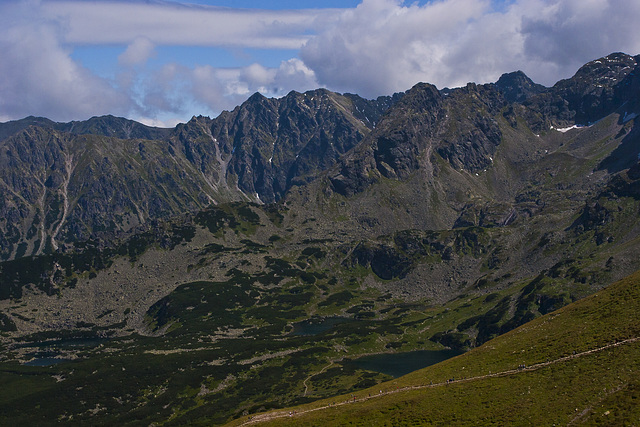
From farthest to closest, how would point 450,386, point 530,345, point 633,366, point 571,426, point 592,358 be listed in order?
point 530,345
point 450,386
point 592,358
point 633,366
point 571,426

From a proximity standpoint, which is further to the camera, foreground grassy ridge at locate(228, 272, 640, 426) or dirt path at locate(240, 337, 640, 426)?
dirt path at locate(240, 337, 640, 426)

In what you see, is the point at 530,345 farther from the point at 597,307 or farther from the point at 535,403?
the point at 535,403

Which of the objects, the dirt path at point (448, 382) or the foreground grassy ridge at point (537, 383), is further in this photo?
the dirt path at point (448, 382)

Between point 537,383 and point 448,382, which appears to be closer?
point 537,383

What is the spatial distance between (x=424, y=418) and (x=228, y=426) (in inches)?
1992

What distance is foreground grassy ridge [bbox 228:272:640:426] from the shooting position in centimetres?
7625

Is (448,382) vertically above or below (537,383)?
below

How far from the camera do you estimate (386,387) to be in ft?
399

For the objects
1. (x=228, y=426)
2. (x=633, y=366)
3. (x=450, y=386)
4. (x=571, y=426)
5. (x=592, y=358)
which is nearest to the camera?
(x=571, y=426)

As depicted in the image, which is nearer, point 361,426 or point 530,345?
point 361,426

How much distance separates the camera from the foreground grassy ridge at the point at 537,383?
3002 inches

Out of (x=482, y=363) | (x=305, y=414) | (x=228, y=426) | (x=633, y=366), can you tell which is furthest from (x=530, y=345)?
(x=228, y=426)

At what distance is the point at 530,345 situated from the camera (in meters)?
111

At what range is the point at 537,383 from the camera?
3524 inches
